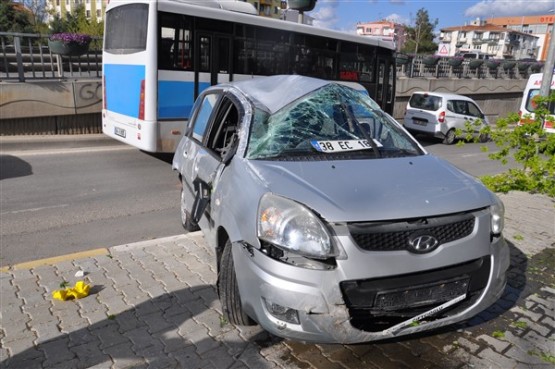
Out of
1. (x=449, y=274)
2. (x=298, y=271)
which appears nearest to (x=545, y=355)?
(x=449, y=274)

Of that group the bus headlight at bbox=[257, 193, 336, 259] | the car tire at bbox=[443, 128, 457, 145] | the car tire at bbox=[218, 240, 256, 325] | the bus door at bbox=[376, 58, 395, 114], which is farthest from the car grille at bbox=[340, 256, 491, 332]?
the car tire at bbox=[443, 128, 457, 145]

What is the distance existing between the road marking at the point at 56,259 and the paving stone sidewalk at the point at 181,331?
0.20ft

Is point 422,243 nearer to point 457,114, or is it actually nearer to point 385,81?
point 385,81

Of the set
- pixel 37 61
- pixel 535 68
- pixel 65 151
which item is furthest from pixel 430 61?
pixel 65 151

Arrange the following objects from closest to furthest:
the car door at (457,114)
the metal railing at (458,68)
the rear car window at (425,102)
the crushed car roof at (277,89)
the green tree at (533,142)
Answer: the crushed car roof at (277,89)
the green tree at (533,142)
the car door at (457,114)
the rear car window at (425,102)
the metal railing at (458,68)

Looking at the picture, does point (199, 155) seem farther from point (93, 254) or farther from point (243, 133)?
point (93, 254)

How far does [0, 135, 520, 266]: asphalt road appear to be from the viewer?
526 centimetres

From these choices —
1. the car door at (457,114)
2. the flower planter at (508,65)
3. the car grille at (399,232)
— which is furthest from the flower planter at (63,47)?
the flower planter at (508,65)

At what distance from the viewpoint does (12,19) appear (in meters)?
47.6

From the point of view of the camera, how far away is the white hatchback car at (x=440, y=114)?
50.0 feet

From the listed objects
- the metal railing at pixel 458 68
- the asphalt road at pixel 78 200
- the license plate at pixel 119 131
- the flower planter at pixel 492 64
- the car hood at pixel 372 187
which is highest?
the flower planter at pixel 492 64

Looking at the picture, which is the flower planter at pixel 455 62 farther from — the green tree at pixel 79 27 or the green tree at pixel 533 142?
the green tree at pixel 79 27

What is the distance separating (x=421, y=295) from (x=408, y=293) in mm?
104

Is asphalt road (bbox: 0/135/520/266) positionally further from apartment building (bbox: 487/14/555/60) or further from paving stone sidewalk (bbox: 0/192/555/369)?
apartment building (bbox: 487/14/555/60)
